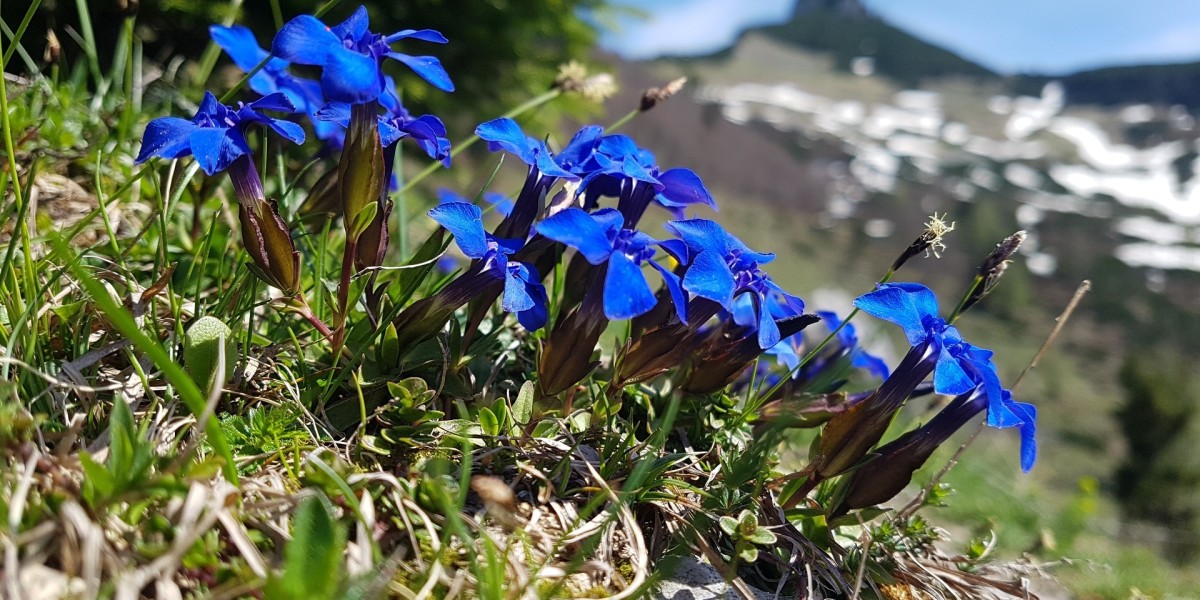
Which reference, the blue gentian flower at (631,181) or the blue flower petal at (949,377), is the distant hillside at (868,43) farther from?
the blue flower petal at (949,377)

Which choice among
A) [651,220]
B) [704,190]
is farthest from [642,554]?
[651,220]

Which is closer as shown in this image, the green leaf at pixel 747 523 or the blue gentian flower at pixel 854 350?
the green leaf at pixel 747 523

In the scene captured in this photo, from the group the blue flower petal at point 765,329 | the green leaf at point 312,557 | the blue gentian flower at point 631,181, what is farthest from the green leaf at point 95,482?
the blue flower petal at point 765,329

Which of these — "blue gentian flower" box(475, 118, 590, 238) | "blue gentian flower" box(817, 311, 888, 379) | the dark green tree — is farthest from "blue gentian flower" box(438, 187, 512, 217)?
the dark green tree

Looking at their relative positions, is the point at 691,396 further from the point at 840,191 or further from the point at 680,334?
the point at 840,191

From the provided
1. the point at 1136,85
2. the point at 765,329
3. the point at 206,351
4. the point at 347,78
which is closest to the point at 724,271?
the point at 765,329

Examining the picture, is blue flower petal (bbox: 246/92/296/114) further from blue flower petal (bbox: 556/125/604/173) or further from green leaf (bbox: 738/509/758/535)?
green leaf (bbox: 738/509/758/535)
